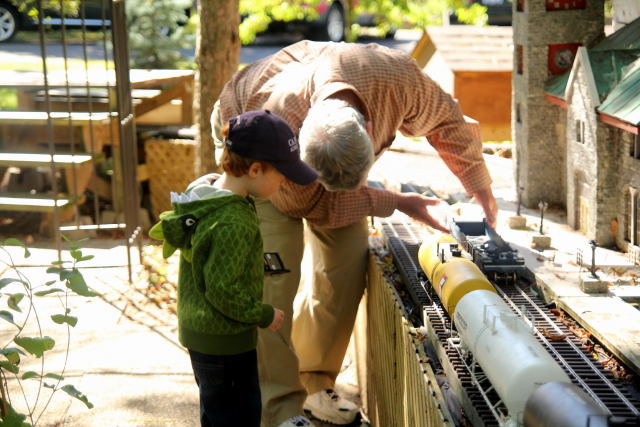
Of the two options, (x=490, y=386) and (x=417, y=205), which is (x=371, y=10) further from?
(x=490, y=386)

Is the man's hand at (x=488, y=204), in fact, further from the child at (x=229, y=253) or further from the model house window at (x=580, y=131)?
the child at (x=229, y=253)

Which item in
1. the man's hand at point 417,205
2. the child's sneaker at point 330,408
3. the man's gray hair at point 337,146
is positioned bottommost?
the child's sneaker at point 330,408

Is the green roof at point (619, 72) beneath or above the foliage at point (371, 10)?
beneath

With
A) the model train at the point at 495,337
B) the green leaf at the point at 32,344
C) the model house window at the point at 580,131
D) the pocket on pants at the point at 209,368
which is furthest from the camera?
the model house window at the point at 580,131

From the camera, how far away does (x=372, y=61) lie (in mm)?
6211

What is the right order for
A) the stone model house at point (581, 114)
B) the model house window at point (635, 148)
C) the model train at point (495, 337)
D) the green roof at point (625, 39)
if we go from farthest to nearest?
the green roof at point (625, 39)
the stone model house at point (581, 114)
the model house window at point (635, 148)
the model train at point (495, 337)

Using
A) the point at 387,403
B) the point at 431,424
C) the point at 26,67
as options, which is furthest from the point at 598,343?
the point at 26,67

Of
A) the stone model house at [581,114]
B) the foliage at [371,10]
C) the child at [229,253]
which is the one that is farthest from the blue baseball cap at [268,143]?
the foliage at [371,10]

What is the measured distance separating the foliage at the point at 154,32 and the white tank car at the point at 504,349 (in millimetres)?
12431

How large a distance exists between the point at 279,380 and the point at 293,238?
1026mm

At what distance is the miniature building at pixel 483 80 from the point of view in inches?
504

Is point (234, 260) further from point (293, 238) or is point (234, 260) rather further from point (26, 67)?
point (26, 67)

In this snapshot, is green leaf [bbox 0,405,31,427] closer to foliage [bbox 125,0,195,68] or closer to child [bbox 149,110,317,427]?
child [bbox 149,110,317,427]

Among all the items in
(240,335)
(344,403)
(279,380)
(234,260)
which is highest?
(234,260)
